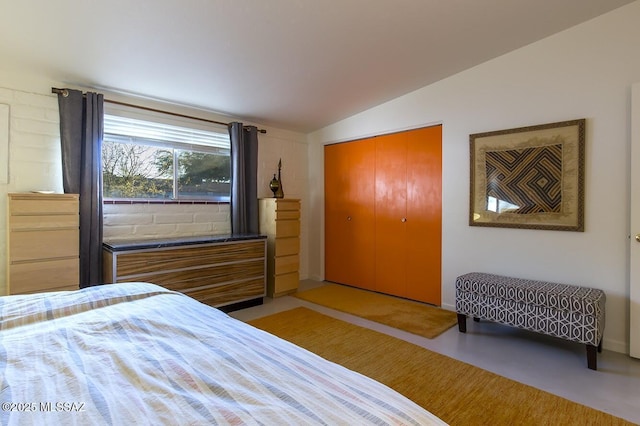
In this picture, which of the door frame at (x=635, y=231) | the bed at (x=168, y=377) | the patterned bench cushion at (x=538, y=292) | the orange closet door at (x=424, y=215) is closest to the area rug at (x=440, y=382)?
the patterned bench cushion at (x=538, y=292)

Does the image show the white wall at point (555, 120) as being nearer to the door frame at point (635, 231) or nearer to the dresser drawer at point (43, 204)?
the door frame at point (635, 231)

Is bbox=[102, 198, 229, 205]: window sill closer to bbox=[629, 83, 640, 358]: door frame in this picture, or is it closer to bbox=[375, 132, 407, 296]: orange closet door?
bbox=[375, 132, 407, 296]: orange closet door

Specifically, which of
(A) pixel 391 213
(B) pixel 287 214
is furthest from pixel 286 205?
(A) pixel 391 213

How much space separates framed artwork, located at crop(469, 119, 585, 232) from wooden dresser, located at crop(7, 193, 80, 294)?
3613 millimetres

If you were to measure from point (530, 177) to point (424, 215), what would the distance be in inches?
45.0

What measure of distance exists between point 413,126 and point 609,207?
1.98 metres

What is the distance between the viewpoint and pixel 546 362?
2410 mm

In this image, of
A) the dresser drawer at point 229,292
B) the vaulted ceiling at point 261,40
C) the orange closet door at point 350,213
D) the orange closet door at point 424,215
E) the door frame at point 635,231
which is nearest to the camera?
the vaulted ceiling at point 261,40

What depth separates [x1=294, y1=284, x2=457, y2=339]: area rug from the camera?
10.2 ft

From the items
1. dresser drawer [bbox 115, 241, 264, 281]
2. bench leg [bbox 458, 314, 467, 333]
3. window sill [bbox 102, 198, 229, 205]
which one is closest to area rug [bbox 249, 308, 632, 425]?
bench leg [bbox 458, 314, 467, 333]

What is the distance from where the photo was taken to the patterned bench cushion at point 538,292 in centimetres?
234

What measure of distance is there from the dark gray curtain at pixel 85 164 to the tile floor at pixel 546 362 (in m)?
1.48

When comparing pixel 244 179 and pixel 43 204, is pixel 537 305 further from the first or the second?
pixel 43 204

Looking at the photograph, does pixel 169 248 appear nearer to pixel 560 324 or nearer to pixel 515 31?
pixel 560 324
